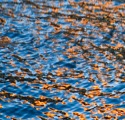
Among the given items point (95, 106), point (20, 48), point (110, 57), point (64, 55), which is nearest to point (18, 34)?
point (20, 48)

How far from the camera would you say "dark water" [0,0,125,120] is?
17938 mm

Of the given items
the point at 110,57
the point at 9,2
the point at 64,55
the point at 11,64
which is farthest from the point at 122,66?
the point at 9,2

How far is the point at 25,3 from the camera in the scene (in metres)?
30.3

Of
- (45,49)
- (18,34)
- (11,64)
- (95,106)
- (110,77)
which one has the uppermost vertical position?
(18,34)

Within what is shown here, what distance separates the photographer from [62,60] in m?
21.9

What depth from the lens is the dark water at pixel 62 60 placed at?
17.9 meters

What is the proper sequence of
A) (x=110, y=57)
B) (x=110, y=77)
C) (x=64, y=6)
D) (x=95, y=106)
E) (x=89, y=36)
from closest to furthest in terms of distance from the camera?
(x=95, y=106) < (x=110, y=77) < (x=110, y=57) < (x=89, y=36) < (x=64, y=6)

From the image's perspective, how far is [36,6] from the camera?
97.6 feet

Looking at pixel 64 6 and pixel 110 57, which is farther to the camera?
pixel 64 6

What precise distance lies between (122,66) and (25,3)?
11.0 metres

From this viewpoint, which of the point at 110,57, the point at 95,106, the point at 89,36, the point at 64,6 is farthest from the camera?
the point at 64,6

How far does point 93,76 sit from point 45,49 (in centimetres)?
377

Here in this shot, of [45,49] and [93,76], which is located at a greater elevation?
[45,49]

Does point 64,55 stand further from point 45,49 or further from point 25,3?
point 25,3
